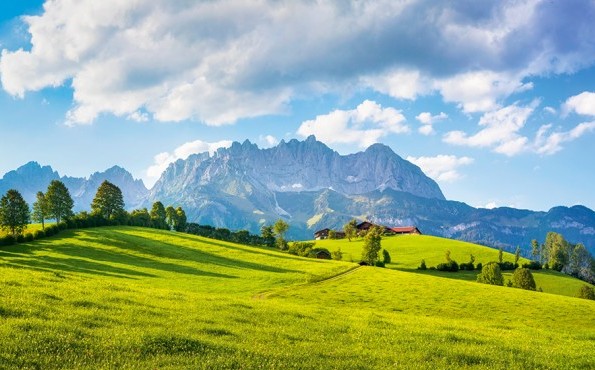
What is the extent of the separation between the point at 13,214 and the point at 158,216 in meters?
79.5

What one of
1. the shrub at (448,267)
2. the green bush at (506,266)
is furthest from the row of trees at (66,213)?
the green bush at (506,266)

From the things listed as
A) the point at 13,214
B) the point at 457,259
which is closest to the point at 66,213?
the point at 13,214

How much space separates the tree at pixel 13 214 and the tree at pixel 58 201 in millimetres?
17688

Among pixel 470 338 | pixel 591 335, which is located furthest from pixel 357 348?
pixel 591 335

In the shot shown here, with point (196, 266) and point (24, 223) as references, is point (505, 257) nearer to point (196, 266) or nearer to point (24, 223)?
point (196, 266)

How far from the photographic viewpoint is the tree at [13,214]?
111 metres

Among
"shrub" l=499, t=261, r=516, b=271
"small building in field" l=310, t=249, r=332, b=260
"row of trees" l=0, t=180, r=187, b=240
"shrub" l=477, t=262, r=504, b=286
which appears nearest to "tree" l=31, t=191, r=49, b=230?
"row of trees" l=0, t=180, r=187, b=240

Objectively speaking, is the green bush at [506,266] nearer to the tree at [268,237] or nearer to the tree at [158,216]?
the tree at [268,237]

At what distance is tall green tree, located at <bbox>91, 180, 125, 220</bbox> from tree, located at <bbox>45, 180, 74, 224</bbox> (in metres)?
17.2

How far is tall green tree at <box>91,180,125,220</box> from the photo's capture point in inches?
6182

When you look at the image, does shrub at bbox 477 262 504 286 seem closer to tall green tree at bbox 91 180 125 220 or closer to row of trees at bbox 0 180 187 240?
row of trees at bbox 0 180 187 240

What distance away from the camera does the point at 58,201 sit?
13488cm

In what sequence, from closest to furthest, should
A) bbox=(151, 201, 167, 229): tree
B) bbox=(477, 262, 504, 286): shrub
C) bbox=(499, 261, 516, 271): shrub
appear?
bbox=(477, 262, 504, 286): shrub
bbox=(499, 261, 516, 271): shrub
bbox=(151, 201, 167, 229): tree

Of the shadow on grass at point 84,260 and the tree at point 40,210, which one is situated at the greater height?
the tree at point 40,210
